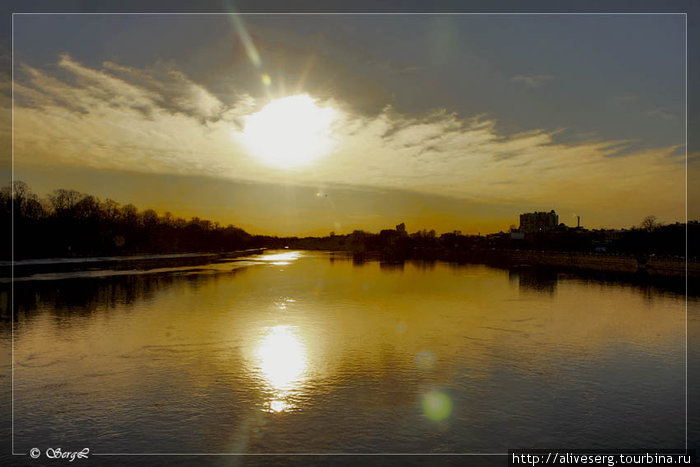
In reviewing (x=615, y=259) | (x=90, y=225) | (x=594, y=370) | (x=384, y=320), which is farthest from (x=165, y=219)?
(x=594, y=370)

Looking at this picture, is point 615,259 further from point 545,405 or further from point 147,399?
point 147,399

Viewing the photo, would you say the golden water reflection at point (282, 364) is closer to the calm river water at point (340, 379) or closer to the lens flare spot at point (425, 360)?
the calm river water at point (340, 379)

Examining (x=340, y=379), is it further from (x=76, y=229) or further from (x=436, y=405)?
(x=76, y=229)

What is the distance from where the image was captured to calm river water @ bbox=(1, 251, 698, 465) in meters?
11.8

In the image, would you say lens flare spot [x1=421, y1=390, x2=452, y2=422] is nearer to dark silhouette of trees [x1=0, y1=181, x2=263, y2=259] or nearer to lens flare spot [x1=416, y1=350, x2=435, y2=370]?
lens flare spot [x1=416, y1=350, x2=435, y2=370]

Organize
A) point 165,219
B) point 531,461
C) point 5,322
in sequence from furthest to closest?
point 165,219 < point 5,322 < point 531,461

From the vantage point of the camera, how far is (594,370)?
17875 millimetres

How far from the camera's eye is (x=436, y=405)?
13.8m

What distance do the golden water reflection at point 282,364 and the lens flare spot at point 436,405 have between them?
387cm

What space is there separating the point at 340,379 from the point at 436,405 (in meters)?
3.64

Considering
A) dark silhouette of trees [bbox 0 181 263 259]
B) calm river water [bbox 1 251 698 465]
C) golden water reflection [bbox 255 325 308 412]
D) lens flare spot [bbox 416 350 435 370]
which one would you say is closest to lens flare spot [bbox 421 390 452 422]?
calm river water [bbox 1 251 698 465]

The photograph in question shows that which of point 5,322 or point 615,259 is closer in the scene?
point 5,322

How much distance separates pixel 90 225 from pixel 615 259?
104275 millimetres

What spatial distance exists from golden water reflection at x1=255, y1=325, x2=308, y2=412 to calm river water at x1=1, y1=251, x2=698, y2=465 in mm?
95
